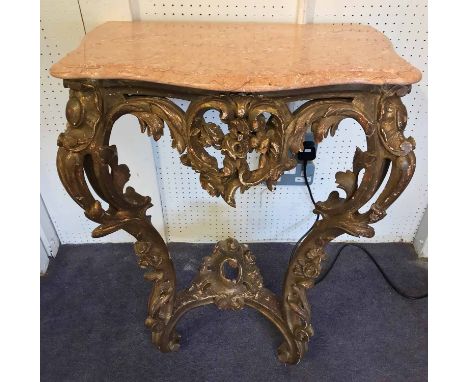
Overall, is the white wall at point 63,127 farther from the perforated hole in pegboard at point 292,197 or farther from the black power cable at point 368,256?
the black power cable at point 368,256

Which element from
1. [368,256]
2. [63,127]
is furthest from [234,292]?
[63,127]

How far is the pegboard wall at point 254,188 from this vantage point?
97 centimetres

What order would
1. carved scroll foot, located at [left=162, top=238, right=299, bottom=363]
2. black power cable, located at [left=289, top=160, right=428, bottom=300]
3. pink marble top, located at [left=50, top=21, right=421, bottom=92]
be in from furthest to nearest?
black power cable, located at [left=289, top=160, right=428, bottom=300]
carved scroll foot, located at [left=162, top=238, right=299, bottom=363]
pink marble top, located at [left=50, top=21, right=421, bottom=92]

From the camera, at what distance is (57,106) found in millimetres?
1137

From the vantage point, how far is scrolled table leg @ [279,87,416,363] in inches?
27.5

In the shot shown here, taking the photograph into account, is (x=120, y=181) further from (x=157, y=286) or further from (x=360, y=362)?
(x=360, y=362)

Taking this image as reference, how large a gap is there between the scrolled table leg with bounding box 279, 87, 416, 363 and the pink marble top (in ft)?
0.19

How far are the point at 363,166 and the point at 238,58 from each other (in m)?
0.32

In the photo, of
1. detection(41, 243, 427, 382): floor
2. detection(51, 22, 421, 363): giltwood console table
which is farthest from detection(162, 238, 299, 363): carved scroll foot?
detection(51, 22, 421, 363): giltwood console table

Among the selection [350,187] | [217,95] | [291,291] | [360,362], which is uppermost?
[217,95]

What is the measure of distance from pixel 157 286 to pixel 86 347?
0.31 metres

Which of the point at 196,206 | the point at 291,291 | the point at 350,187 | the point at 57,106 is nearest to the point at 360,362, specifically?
the point at 291,291

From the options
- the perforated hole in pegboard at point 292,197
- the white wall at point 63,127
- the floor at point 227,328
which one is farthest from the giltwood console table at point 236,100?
the floor at point 227,328

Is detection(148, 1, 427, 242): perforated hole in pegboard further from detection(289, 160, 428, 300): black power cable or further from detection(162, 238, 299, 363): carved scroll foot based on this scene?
detection(162, 238, 299, 363): carved scroll foot
